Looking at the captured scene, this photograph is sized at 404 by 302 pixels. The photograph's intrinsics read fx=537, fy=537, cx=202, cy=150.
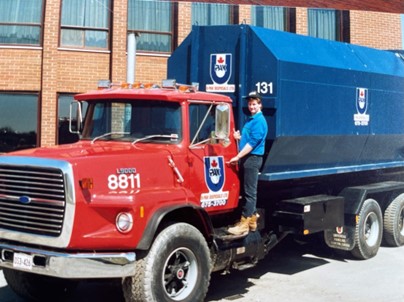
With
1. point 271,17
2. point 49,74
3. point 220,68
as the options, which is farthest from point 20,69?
point 220,68

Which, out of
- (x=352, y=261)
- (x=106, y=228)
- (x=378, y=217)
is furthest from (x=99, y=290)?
(x=378, y=217)

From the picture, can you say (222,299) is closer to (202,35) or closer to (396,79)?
(202,35)

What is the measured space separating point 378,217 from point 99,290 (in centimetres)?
487

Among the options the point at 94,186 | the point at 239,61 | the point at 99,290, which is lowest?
the point at 99,290

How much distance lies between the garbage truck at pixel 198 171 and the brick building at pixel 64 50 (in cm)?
711

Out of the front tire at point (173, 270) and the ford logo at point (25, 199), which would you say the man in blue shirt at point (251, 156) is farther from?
the ford logo at point (25, 199)

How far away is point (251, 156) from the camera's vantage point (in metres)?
6.38

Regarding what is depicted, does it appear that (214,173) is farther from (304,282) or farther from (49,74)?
(49,74)

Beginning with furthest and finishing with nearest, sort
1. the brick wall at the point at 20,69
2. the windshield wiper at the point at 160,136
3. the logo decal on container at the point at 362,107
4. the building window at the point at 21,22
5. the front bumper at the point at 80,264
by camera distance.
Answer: the building window at the point at 21,22, the brick wall at the point at 20,69, the logo decal on container at the point at 362,107, the windshield wiper at the point at 160,136, the front bumper at the point at 80,264

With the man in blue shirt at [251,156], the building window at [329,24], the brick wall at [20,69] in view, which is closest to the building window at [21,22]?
the brick wall at [20,69]

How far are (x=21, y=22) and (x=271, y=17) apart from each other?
287 inches

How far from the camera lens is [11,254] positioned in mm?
5254

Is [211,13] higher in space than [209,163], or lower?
higher

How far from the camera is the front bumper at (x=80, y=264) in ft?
16.0
